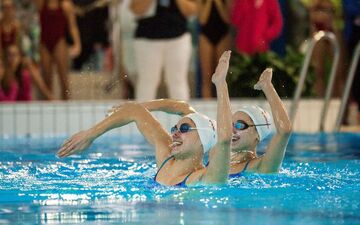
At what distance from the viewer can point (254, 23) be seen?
1262cm

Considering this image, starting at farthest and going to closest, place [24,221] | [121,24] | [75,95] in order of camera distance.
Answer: [75,95]
[121,24]
[24,221]

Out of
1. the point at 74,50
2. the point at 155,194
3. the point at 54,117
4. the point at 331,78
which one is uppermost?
the point at 74,50

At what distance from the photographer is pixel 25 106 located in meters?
11.7

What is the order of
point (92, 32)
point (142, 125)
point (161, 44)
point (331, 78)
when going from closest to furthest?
point (142, 125), point (161, 44), point (331, 78), point (92, 32)

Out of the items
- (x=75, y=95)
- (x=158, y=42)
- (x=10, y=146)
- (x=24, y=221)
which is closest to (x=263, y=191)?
(x=24, y=221)

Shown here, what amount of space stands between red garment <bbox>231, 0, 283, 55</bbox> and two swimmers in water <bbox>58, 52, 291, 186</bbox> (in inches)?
206

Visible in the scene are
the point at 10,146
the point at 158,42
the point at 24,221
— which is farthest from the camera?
the point at 158,42

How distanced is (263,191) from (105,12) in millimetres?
7764

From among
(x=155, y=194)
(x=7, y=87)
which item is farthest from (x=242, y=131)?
(x=7, y=87)

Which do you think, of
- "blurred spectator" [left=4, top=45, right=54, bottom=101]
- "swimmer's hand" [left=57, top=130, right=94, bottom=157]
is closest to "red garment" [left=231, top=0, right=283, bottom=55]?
"blurred spectator" [left=4, top=45, right=54, bottom=101]

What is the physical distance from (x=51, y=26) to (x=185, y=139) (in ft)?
21.1

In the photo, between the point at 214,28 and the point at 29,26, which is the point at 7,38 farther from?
the point at 214,28

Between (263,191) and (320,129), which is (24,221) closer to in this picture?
(263,191)

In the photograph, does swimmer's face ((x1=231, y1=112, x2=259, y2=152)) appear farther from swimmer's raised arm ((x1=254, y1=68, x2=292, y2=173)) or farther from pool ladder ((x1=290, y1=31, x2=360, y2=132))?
pool ladder ((x1=290, y1=31, x2=360, y2=132))
